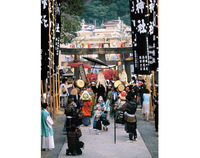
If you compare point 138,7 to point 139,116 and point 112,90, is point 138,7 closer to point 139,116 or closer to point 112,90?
point 112,90

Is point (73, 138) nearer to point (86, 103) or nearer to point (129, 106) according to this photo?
point (129, 106)

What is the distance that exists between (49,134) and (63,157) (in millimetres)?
874

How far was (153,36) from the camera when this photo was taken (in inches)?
439

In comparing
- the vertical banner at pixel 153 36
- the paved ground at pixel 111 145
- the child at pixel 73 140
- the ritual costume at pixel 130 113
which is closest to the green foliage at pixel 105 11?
the paved ground at pixel 111 145

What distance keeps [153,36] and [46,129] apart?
15.0ft

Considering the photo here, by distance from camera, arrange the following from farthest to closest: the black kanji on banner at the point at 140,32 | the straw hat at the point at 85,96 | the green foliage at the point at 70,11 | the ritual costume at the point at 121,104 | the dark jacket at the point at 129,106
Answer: the green foliage at the point at 70,11 < the straw hat at the point at 85,96 < the ritual costume at the point at 121,104 < the black kanji on banner at the point at 140,32 < the dark jacket at the point at 129,106

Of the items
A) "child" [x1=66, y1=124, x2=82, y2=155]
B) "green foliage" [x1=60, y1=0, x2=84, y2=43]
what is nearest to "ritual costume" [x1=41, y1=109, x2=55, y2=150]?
"child" [x1=66, y1=124, x2=82, y2=155]

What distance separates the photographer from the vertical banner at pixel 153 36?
1068 centimetres

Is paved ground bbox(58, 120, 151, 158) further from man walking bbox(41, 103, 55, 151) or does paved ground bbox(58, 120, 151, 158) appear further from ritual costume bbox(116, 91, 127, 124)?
ritual costume bbox(116, 91, 127, 124)

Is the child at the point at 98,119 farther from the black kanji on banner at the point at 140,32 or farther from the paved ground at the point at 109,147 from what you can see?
the black kanji on banner at the point at 140,32

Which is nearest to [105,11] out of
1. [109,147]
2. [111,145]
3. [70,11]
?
[70,11]

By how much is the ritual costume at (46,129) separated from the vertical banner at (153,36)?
12.0 feet

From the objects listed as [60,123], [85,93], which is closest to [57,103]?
[60,123]

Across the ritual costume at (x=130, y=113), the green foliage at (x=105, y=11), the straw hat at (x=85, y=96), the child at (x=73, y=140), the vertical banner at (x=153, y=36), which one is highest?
the green foliage at (x=105, y=11)
